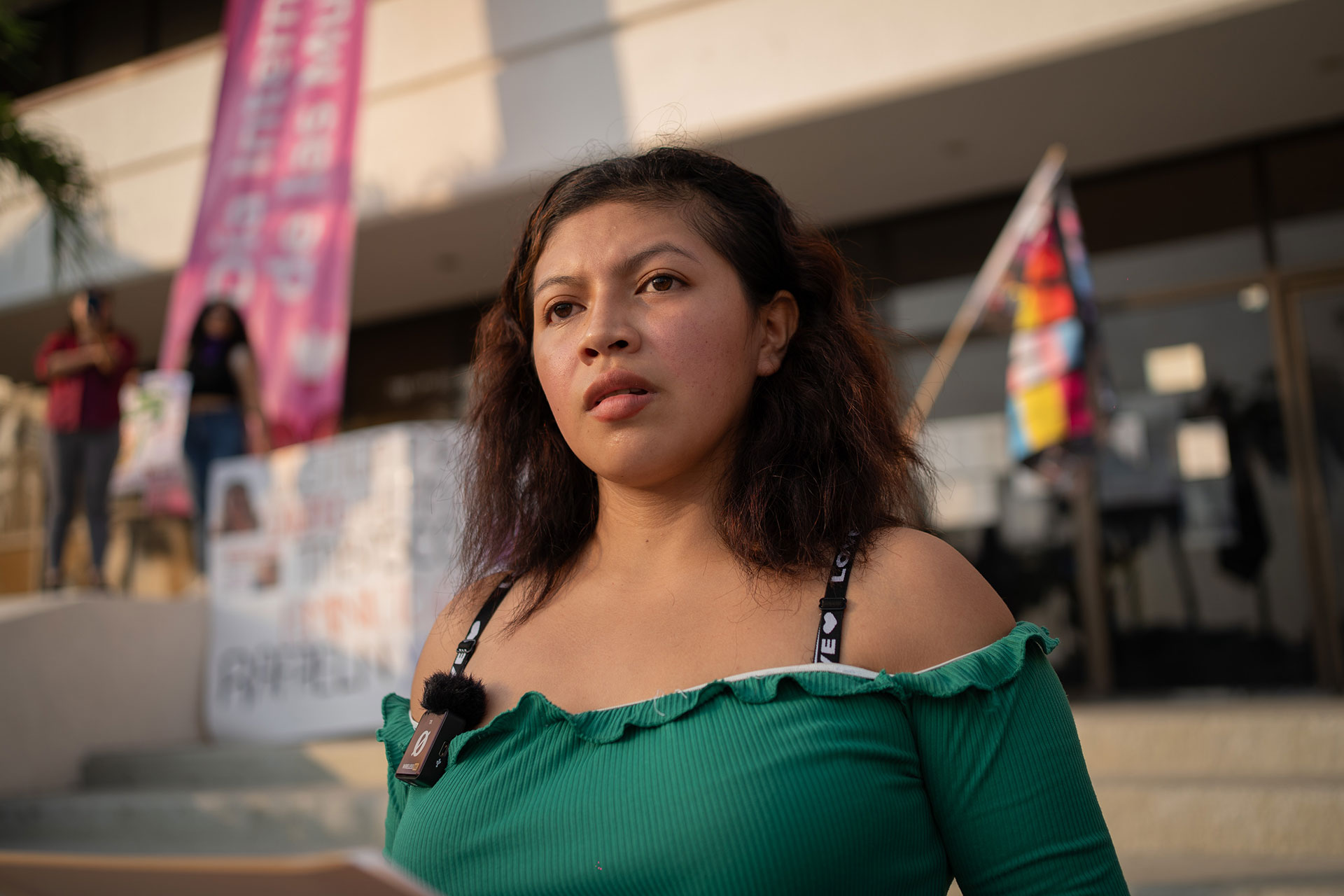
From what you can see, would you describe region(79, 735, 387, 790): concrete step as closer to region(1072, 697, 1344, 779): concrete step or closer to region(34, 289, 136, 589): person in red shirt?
region(34, 289, 136, 589): person in red shirt

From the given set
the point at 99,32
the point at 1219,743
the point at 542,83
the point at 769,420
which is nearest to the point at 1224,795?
the point at 1219,743

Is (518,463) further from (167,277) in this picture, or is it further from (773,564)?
(167,277)

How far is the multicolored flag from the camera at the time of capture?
5.08 meters

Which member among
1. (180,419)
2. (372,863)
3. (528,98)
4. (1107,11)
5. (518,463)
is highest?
(528,98)

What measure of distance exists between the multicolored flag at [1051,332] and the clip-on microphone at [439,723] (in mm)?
4385

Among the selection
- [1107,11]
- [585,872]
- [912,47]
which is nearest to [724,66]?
[912,47]

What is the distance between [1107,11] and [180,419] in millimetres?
5683

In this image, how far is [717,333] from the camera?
129cm

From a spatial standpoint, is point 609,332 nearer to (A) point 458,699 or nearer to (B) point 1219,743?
(A) point 458,699

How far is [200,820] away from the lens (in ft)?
15.0

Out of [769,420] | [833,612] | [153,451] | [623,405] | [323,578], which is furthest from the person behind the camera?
[153,451]

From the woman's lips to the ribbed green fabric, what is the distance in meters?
0.34

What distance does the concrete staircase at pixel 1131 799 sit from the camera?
3234mm

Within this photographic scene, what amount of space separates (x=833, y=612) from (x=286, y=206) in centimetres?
594
